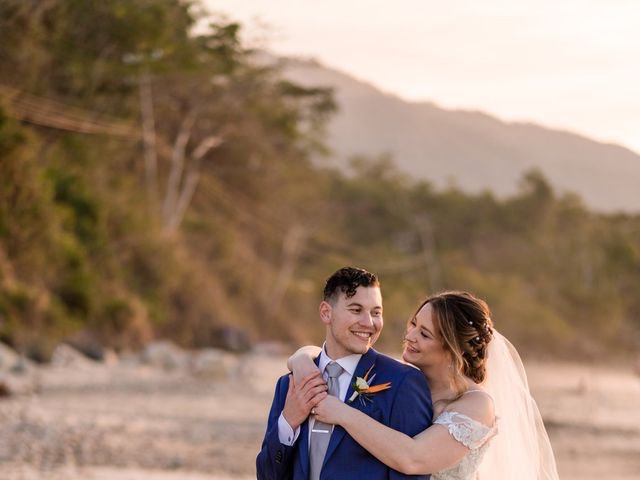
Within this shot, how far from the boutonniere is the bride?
6cm

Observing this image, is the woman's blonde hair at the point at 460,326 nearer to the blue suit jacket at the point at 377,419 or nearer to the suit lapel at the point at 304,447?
the blue suit jacket at the point at 377,419

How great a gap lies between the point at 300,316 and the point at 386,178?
3414 centimetres

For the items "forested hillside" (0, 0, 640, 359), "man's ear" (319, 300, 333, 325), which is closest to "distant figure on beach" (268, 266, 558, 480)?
"man's ear" (319, 300, 333, 325)

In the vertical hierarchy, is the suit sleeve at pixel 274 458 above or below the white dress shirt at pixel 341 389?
below

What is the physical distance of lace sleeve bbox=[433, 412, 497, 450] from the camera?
376cm

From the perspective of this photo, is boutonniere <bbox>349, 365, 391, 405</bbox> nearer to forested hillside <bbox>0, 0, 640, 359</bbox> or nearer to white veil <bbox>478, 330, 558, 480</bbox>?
white veil <bbox>478, 330, 558, 480</bbox>

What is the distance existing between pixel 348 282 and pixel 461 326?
1.44 feet

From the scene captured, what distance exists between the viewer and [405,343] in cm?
407

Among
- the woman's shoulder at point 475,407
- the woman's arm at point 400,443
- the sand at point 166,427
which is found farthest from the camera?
the sand at point 166,427

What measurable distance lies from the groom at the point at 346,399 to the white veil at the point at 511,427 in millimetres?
669

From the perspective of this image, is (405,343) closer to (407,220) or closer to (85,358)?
(85,358)

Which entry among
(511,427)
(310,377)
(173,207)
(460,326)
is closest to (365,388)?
(310,377)

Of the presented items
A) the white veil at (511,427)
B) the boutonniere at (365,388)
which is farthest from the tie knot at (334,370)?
the white veil at (511,427)

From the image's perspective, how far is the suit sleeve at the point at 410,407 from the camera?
3740 millimetres
